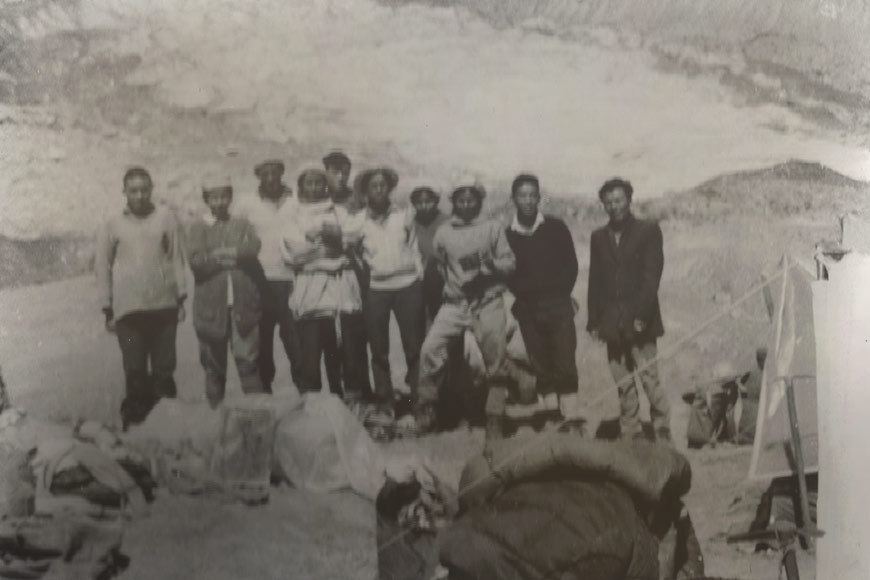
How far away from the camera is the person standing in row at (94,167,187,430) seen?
1934 millimetres

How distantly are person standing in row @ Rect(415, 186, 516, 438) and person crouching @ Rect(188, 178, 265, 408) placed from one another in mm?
481

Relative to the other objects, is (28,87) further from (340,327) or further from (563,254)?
(563,254)

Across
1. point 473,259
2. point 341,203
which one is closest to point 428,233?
point 473,259

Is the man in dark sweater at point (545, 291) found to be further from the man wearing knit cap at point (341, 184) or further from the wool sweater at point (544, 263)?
the man wearing knit cap at point (341, 184)

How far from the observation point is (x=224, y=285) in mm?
1950

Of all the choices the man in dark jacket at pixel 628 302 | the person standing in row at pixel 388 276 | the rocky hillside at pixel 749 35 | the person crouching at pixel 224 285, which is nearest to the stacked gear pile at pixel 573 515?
the man in dark jacket at pixel 628 302

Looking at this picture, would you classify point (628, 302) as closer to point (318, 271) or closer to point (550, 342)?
point (550, 342)

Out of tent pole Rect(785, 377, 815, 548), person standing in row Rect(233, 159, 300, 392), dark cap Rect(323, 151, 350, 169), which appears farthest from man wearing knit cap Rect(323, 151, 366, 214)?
tent pole Rect(785, 377, 815, 548)

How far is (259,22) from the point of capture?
77.2 inches

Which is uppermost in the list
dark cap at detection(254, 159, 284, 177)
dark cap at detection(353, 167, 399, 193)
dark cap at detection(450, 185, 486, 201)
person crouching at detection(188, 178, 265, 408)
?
dark cap at detection(254, 159, 284, 177)

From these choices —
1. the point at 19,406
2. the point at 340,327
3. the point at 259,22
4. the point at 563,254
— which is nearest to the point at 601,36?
the point at 563,254

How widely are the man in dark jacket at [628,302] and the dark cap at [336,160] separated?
0.71m

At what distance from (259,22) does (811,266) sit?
5.48ft

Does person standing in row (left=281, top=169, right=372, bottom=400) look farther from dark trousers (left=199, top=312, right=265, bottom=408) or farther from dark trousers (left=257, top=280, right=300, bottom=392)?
dark trousers (left=199, top=312, right=265, bottom=408)
